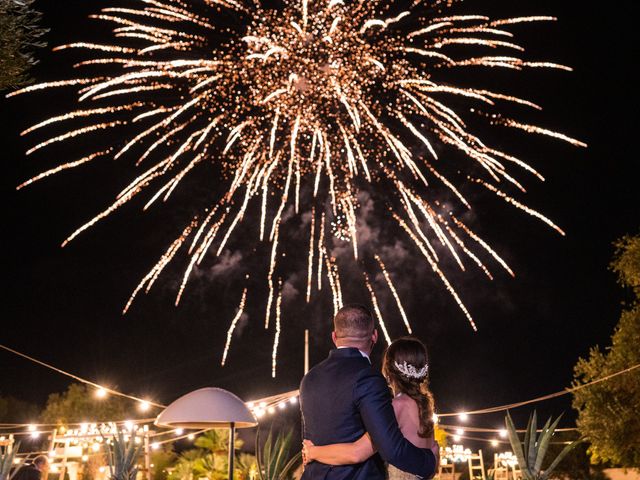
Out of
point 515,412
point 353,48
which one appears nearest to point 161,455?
point 353,48

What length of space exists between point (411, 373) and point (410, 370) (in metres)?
0.02

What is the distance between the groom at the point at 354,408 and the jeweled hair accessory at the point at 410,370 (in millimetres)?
1030

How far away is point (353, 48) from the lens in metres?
15.1

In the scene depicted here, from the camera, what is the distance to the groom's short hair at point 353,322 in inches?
123

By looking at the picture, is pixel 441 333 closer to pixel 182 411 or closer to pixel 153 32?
pixel 153 32

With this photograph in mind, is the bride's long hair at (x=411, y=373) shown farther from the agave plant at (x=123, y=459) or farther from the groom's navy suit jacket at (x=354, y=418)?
the agave plant at (x=123, y=459)

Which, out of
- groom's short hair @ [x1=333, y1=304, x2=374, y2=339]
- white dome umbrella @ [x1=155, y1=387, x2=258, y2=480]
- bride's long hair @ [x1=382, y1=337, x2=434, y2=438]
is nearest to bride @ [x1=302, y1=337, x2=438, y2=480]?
bride's long hair @ [x1=382, y1=337, x2=434, y2=438]

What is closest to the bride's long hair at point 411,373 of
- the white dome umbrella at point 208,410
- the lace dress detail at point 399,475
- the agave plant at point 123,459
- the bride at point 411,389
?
the bride at point 411,389

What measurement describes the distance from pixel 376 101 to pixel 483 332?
86.6ft

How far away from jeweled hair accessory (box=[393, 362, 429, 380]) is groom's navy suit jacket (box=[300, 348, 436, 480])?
112 centimetres

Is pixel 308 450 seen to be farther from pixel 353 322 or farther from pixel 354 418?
pixel 353 322

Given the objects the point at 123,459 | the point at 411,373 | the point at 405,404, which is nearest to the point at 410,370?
the point at 411,373

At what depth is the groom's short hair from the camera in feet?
10.3

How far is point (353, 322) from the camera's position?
3.15 meters
